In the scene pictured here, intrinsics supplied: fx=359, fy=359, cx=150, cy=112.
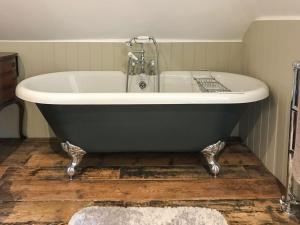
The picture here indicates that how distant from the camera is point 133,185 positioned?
224 cm

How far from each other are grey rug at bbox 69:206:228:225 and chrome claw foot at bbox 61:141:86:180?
442mm

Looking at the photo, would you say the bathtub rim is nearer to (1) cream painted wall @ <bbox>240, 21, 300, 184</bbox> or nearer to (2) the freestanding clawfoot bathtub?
(2) the freestanding clawfoot bathtub

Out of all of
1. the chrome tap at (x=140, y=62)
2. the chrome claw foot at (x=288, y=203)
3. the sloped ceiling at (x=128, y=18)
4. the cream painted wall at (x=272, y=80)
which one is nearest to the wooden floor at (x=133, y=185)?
the chrome claw foot at (x=288, y=203)

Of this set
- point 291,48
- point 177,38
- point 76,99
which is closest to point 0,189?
point 76,99

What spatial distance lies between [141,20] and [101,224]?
157cm

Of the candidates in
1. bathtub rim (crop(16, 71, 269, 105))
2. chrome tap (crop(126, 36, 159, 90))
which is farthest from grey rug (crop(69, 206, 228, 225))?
chrome tap (crop(126, 36, 159, 90))

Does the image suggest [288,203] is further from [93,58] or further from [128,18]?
[93,58]

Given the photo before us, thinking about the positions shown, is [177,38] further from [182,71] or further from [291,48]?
[291,48]

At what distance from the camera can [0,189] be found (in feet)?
7.18

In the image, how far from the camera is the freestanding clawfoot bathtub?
206 centimetres

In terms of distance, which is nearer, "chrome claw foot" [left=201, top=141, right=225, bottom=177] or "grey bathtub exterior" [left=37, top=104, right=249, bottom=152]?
"grey bathtub exterior" [left=37, top=104, right=249, bottom=152]

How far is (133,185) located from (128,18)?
1.24 m

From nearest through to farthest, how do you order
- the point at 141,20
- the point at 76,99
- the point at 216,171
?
the point at 76,99 → the point at 216,171 → the point at 141,20

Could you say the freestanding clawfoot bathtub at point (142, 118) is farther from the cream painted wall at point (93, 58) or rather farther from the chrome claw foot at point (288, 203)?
the cream painted wall at point (93, 58)
